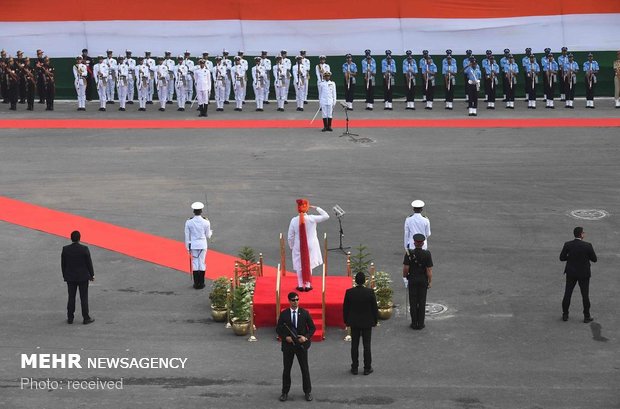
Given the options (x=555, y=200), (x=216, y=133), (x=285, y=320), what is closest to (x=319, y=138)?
(x=216, y=133)

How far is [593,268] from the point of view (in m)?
20.9

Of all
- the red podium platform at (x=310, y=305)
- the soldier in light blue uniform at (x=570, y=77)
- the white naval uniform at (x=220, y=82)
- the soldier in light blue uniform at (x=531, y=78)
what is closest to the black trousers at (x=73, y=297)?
the red podium platform at (x=310, y=305)

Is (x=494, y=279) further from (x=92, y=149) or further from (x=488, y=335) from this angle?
(x=92, y=149)

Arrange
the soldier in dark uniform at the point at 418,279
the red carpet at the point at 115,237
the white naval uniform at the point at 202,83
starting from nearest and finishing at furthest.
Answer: the soldier in dark uniform at the point at 418,279
the red carpet at the point at 115,237
the white naval uniform at the point at 202,83

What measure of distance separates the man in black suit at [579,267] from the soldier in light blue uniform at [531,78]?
71.1 feet

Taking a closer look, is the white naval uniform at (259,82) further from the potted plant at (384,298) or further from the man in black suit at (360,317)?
the man in black suit at (360,317)

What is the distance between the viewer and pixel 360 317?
614 inches

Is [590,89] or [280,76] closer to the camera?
[590,89]

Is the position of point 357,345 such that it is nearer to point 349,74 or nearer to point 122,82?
point 349,74

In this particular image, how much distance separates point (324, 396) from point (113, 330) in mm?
4340

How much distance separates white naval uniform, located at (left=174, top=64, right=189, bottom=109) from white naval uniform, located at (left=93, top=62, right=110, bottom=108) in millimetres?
2449

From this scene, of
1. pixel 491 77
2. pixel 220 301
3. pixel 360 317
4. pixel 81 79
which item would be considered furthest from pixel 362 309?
pixel 81 79

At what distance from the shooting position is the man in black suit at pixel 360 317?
15586 mm

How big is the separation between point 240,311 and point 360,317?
2653 millimetres
